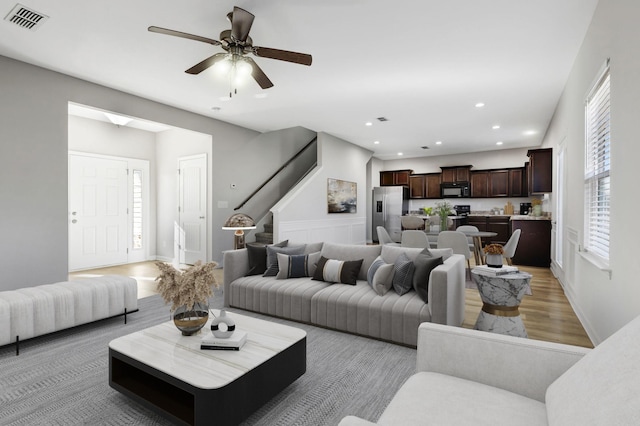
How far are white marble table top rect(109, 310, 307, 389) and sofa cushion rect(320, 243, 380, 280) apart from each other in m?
1.50

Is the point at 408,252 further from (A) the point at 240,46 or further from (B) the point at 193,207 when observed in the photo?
(B) the point at 193,207

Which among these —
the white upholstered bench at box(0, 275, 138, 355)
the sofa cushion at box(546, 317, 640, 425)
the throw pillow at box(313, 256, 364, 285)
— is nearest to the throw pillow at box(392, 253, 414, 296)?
the throw pillow at box(313, 256, 364, 285)

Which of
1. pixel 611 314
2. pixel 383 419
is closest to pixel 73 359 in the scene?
pixel 383 419

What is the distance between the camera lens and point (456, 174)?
10094mm

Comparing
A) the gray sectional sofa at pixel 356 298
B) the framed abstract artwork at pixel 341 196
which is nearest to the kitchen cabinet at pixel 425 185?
the framed abstract artwork at pixel 341 196

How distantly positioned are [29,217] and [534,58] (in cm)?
622

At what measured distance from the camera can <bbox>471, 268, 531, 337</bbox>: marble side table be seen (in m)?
2.64

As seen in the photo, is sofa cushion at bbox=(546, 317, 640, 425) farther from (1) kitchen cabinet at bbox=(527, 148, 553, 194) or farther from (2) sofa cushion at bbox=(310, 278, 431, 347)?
(1) kitchen cabinet at bbox=(527, 148, 553, 194)

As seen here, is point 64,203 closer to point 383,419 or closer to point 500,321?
point 383,419

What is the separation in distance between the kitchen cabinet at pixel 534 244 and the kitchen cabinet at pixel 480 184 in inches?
125

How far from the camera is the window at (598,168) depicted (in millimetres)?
2748

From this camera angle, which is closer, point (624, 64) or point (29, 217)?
point (624, 64)

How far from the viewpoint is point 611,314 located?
2.48 metres

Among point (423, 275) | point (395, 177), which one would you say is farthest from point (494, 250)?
point (395, 177)
